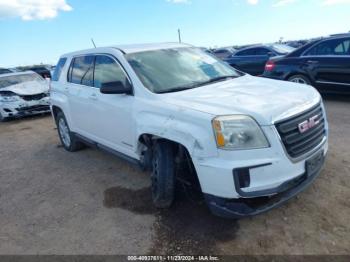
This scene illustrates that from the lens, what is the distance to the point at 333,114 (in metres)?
7.14

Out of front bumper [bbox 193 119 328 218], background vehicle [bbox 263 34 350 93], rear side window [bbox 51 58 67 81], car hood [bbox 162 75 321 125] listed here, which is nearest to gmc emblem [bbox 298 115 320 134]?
car hood [bbox 162 75 321 125]

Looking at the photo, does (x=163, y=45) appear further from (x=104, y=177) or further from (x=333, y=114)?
(x=333, y=114)

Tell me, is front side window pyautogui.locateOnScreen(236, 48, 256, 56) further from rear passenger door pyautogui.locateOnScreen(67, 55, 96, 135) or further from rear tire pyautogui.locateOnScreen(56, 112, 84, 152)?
rear passenger door pyautogui.locateOnScreen(67, 55, 96, 135)

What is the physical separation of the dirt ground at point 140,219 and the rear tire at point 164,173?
228 millimetres

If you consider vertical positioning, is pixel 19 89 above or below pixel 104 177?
above

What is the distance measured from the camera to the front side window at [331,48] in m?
7.74

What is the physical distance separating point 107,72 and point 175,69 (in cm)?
102

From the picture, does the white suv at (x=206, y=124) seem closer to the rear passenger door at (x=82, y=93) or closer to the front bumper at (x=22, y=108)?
the rear passenger door at (x=82, y=93)

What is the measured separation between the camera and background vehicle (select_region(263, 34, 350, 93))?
7.70 m

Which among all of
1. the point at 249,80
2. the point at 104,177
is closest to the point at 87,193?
the point at 104,177

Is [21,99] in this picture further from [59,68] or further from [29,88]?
[59,68]

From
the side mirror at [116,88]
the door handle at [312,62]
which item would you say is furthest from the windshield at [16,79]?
the door handle at [312,62]

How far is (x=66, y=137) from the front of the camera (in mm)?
6586

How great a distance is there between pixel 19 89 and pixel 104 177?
7.22 meters
